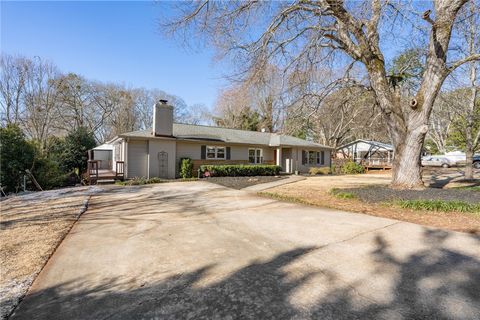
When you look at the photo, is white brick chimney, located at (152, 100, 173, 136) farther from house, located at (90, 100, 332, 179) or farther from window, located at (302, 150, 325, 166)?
window, located at (302, 150, 325, 166)

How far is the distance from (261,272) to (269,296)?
570mm

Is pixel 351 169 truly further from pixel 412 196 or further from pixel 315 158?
pixel 412 196

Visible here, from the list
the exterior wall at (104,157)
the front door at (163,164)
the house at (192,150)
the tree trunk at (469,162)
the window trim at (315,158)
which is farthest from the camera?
the window trim at (315,158)

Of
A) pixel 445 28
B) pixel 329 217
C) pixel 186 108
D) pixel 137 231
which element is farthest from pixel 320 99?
pixel 186 108

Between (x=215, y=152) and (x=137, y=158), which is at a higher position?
(x=215, y=152)

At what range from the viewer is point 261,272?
10.9ft

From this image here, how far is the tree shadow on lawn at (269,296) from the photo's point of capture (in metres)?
2.47

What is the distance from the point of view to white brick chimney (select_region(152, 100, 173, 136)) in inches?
658

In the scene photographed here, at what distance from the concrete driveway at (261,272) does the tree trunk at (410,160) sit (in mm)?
5117

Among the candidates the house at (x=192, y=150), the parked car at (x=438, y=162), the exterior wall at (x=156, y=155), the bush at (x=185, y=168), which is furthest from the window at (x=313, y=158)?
the parked car at (x=438, y=162)

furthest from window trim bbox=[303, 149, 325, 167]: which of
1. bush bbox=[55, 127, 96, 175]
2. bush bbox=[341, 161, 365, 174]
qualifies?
bush bbox=[55, 127, 96, 175]

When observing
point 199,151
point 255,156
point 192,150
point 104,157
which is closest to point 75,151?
point 104,157

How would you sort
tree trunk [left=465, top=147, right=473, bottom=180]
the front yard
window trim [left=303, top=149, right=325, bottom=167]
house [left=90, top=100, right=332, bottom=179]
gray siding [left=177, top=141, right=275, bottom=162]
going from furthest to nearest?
1. window trim [left=303, top=149, right=325, bottom=167]
2. gray siding [left=177, top=141, right=275, bottom=162]
3. house [left=90, top=100, right=332, bottom=179]
4. tree trunk [left=465, top=147, right=473, bottom=180]
5. the front yard

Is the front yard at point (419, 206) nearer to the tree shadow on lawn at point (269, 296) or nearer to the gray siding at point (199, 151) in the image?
the tree shadow on lawn at point (269, 296)
